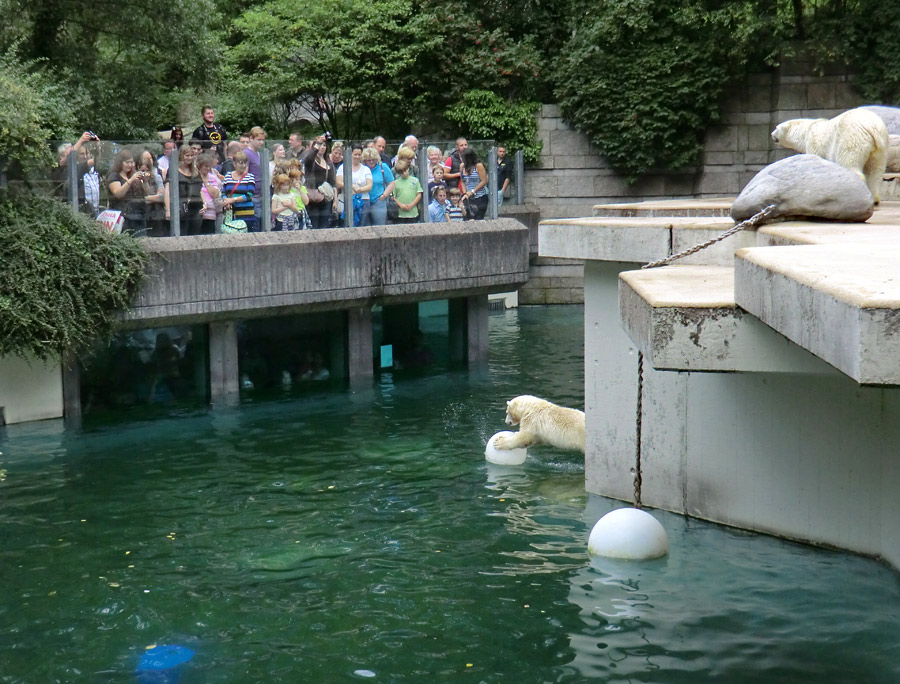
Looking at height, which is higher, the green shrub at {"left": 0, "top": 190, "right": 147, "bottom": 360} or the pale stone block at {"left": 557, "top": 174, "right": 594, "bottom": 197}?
the pale stone block at {"left": 557, "top": 174, "right": 594, "bottom": 197}

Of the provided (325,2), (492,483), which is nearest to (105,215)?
(492,483)

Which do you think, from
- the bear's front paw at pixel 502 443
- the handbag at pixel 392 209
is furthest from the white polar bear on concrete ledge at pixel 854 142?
the handbag at pixel 392 209

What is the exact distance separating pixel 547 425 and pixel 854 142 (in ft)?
12.8

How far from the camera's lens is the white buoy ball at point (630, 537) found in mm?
8883

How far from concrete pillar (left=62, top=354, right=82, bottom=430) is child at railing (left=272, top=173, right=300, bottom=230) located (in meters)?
3.23

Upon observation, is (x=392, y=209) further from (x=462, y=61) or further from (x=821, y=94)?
(x=821, y=94)

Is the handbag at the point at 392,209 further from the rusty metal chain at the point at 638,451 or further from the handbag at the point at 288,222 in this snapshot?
the rusty metal chain at the point at 638,451

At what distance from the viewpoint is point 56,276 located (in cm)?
1361

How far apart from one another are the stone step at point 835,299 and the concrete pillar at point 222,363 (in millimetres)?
10830

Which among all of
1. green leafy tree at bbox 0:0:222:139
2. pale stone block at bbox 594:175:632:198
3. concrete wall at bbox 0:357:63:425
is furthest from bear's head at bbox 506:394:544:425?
pale stone block at bbox 594:175:632:198

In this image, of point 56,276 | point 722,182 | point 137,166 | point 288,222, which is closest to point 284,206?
point 288,222

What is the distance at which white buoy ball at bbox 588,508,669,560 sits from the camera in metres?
8.88

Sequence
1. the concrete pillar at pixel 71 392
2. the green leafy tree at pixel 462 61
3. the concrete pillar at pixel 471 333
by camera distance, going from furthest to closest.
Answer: the green leafy tree at pixel 462 61 → the concrete pillar at pixel 471 333 → the concrete pillar at pixel 71 392

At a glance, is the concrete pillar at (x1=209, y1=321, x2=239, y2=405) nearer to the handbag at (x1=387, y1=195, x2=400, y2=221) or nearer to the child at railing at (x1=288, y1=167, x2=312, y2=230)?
the child at railing at (x1=288, y1=167, x2=312, y2=230)
